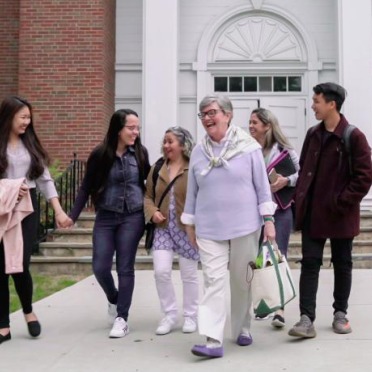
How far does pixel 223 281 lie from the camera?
161 inches

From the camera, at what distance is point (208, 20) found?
42.0ft

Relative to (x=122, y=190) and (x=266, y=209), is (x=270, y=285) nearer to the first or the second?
(x=266, y=209)

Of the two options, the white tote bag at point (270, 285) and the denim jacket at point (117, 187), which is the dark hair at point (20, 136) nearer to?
the denim jacket at point (117, 187)

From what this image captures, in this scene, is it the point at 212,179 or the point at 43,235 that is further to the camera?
the point at 43,235

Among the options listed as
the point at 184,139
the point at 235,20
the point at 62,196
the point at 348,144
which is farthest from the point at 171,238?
the point at 235,20

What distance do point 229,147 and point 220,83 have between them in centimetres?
897

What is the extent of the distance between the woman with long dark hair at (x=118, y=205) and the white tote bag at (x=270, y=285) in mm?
1155

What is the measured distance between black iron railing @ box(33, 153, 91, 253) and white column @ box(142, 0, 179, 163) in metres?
1.40

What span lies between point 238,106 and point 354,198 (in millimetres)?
8525

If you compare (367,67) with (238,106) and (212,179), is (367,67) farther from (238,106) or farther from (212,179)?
(212,179)

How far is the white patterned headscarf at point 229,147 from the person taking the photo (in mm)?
4121

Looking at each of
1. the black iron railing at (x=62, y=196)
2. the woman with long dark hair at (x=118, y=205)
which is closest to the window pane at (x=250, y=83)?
the black iron railing at (x=62, y=196)

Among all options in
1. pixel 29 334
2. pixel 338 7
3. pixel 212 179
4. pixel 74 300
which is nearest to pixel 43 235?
pixel 74 300

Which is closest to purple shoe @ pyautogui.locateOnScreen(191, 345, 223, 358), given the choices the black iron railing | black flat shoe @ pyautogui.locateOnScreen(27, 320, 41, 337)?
black flat shoe @ pyautogui.locateOnScreen(27, 320, 41, 337)
